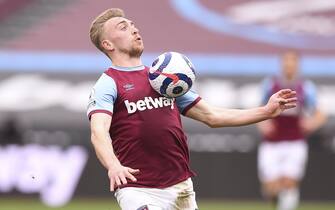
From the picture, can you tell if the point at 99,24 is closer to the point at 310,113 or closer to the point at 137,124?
the point at 137,124

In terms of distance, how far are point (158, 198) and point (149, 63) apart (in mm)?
14816

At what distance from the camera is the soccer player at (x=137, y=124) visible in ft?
24.0

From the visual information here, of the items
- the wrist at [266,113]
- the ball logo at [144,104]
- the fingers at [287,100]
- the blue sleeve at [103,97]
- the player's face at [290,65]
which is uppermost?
the blue sleeve at [103,97]

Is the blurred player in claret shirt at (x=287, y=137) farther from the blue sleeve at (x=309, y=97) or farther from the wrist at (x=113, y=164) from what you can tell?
the wrist at (x=113, y=164)

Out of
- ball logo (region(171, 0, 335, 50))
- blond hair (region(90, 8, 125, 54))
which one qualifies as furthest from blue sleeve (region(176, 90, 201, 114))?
ball logo (region(171, 0, 335, 50))

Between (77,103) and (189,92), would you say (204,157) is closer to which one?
(77,103)

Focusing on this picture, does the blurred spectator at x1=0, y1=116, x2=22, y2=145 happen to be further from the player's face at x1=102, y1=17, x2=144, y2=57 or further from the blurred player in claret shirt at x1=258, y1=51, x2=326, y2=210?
the player's face at x1=102, y1=17, x2=144, y2=57

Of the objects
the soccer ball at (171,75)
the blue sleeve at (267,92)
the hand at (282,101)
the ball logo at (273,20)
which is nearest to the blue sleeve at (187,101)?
the soccer ball at (171,75)

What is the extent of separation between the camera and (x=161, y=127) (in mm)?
7473

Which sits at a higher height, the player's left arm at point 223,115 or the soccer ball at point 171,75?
the soccer ball at point 171,75

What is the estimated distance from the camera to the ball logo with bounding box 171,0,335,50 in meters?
23.8

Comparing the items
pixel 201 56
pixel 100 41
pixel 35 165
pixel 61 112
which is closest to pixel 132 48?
pixel 100 41

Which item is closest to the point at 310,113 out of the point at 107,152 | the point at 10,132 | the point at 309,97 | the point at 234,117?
the point at 309,97

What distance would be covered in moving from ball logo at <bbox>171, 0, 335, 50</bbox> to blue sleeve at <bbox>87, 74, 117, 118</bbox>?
1660 cm
